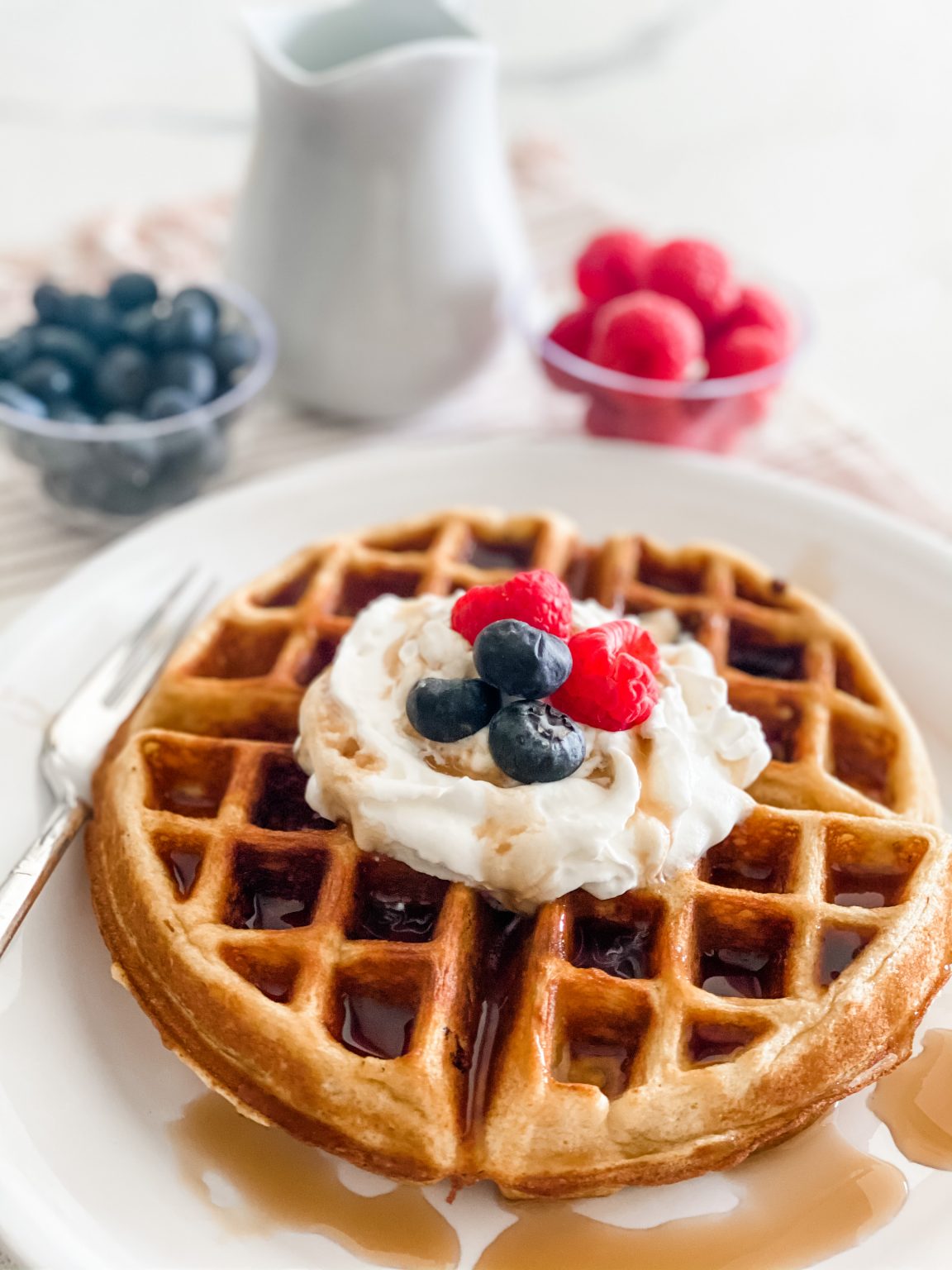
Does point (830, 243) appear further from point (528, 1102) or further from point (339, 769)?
point (528, 1102)

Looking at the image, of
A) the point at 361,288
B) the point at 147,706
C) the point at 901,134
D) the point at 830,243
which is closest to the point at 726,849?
the point at 147,706

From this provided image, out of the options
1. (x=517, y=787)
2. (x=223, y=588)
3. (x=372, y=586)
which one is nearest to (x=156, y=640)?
(x=223, y=588)

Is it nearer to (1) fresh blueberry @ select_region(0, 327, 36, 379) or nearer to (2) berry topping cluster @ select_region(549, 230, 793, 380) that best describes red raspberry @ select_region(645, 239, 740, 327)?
(2) berry topping cluster @ select_region(549, 230, 793, 380)

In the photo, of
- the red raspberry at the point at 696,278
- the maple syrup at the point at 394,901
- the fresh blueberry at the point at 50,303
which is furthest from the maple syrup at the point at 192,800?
the red raspberry at the point at 696,278

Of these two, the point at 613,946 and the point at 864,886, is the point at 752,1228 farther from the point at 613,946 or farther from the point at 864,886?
the point at 864,886

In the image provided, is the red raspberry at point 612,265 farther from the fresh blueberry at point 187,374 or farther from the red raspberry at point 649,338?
the fresh blueberry at point 187,374
